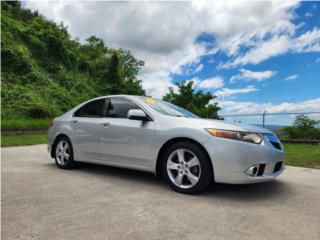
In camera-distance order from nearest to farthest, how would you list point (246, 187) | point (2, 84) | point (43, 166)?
1. point (246, 187)
2. point (43, 166)
3. point (2, 84)

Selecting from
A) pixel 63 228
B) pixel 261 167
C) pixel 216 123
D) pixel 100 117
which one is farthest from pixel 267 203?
pixel 100 117

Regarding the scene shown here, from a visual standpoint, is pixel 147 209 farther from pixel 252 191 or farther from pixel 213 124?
pixel 252 191

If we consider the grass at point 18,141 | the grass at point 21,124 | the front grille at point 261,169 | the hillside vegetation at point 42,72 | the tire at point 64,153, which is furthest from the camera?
the hillside vegetation at point 42,72

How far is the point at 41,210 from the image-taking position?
2.93 m

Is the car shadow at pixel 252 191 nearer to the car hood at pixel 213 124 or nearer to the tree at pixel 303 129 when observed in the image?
the car hood at pixel 213 124

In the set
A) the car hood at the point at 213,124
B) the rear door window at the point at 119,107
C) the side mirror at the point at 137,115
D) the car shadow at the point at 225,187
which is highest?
the rear door window at the point at 119,107

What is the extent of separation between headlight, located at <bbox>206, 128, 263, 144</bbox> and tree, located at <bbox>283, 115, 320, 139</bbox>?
9.72 meters

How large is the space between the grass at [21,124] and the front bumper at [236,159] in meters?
13.0

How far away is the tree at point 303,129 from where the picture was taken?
12062 millimetres

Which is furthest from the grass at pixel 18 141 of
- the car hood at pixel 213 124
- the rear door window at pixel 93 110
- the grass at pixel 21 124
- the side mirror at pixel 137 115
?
the car hood at pixel 213 124

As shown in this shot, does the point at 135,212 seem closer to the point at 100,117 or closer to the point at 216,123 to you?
the point at 216,123

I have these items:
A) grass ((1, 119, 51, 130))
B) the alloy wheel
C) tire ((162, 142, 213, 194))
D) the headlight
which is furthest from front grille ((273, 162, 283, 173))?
grass ((1, 119, 51, 130))

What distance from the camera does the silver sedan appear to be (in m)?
3.44

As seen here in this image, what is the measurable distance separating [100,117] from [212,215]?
2.74 metres
